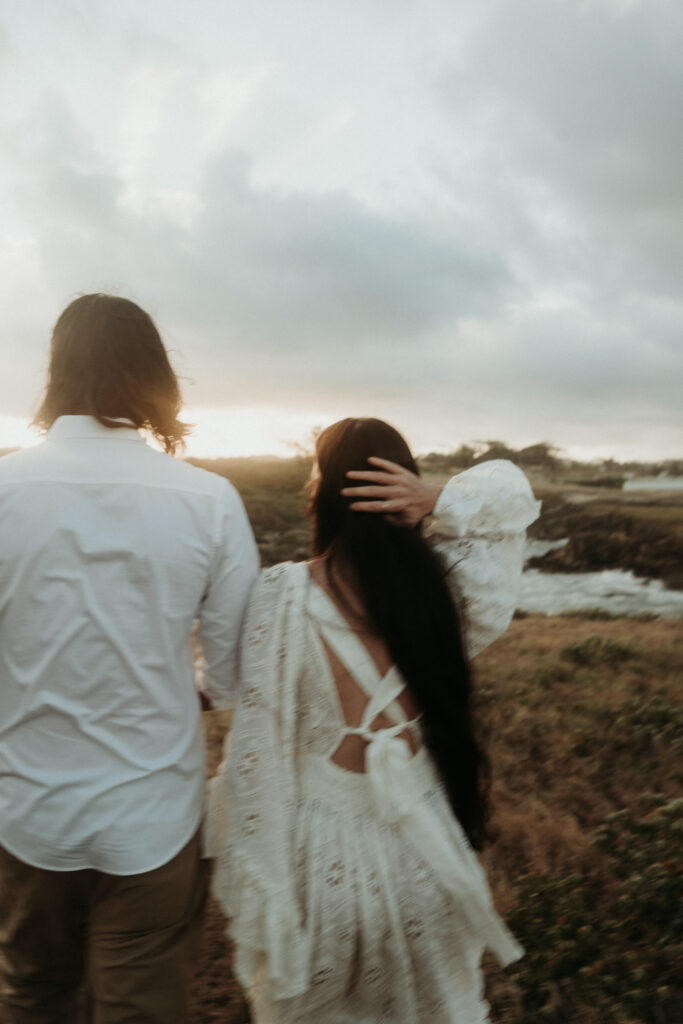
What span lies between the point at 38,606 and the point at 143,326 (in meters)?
0.61

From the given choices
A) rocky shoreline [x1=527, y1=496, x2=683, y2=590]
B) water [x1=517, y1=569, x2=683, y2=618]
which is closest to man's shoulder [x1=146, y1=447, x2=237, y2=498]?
water [x1=517, y1=569, x2=683, y2=618]

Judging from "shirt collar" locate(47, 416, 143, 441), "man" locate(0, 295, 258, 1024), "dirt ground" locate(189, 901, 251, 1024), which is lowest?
"dirt ground" locate(189, 901, 251, 1024)

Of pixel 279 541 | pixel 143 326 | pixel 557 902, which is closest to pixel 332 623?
pixel 143 326

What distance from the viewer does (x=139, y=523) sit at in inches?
50.6

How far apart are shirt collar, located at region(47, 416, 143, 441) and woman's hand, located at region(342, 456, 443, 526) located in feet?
1.65

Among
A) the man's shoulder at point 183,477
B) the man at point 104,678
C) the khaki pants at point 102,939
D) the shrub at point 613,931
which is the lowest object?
the shrub at point 613,931

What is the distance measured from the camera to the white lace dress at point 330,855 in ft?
4.84

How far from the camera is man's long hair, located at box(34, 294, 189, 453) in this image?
1385 mm

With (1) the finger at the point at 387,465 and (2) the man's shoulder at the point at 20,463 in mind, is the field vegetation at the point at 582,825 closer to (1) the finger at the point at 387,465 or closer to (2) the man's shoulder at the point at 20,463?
(1) the finger at the point at 387,465

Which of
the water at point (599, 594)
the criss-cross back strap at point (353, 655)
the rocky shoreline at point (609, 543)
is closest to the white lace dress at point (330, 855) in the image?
the criss-cross back strap at point (353, 655)

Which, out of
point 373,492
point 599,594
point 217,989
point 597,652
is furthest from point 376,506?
point 599,594

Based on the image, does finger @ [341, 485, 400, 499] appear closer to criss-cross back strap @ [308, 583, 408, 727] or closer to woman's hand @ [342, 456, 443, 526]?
woman's hand @ [342, 456, 443, 526]

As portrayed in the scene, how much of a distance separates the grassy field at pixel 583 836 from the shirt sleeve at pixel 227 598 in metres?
1.27

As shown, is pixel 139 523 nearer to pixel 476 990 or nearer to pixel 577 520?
pixel 476 990
